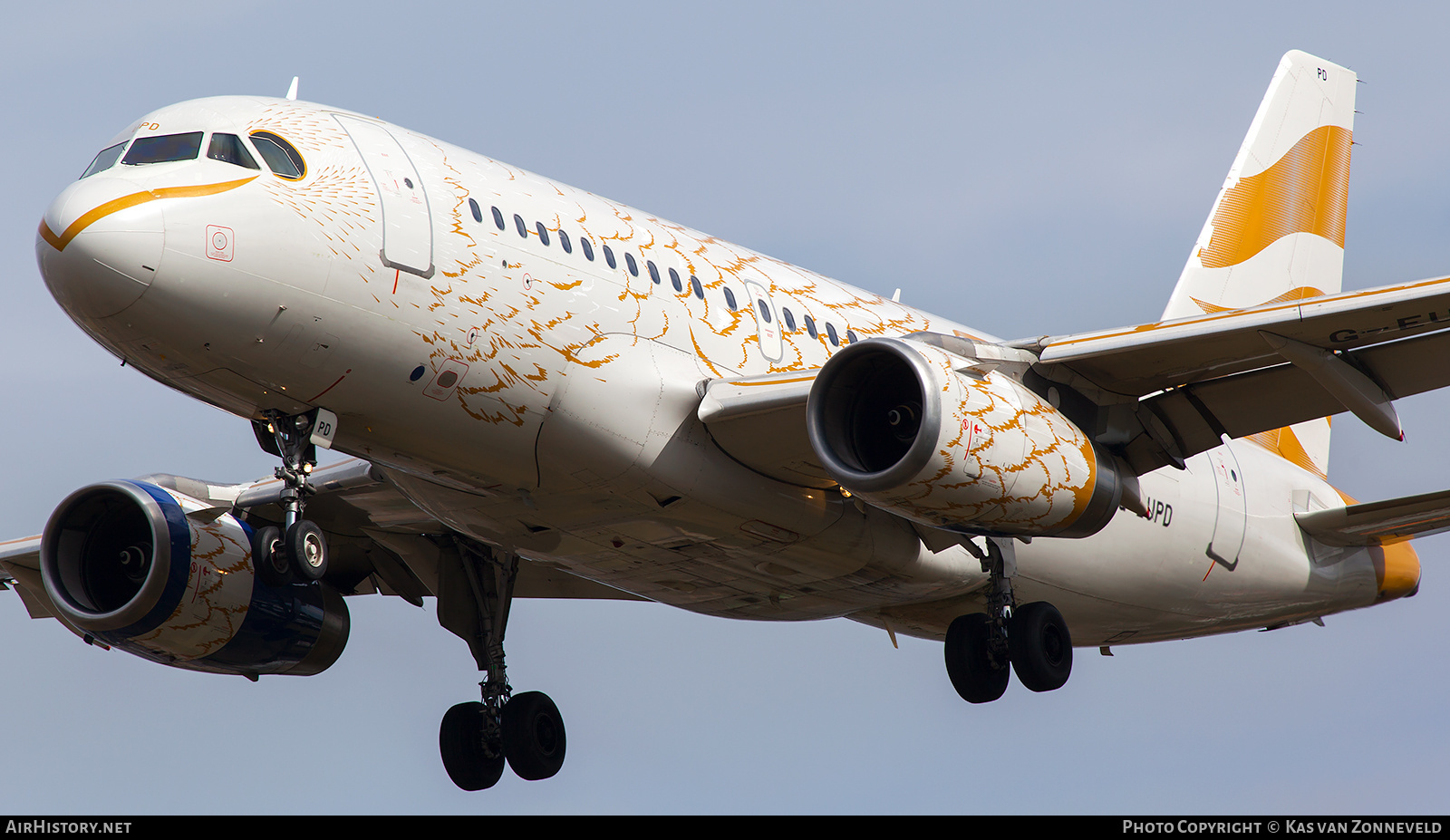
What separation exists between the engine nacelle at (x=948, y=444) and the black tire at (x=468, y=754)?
24.8 feet

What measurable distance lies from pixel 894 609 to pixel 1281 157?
449 inches

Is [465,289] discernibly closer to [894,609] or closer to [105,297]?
[105,297]

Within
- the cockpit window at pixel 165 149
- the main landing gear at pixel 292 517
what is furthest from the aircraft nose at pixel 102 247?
the main landing gear at pixel 292 517

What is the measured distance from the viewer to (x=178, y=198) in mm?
15352

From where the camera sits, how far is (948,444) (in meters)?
16.8

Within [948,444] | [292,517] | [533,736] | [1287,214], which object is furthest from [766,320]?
[1287,214]

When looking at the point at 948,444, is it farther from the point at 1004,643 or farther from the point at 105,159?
the point at 105,159

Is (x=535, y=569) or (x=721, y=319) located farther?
(x=535, y=569)

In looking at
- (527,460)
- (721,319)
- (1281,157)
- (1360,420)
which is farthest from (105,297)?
(1281,157)

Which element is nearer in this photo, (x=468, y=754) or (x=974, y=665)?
(x=974, y=665)

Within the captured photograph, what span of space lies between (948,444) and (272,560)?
6396mm

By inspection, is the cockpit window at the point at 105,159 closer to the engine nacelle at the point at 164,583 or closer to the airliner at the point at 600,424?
the airliner at the point at 600,424

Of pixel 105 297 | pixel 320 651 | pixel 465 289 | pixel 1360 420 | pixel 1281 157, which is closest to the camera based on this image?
pixel 105 297

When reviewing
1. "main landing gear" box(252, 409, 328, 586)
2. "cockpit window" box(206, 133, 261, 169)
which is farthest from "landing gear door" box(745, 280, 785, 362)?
"cockpit window" box(206, 133, 261, 169)
